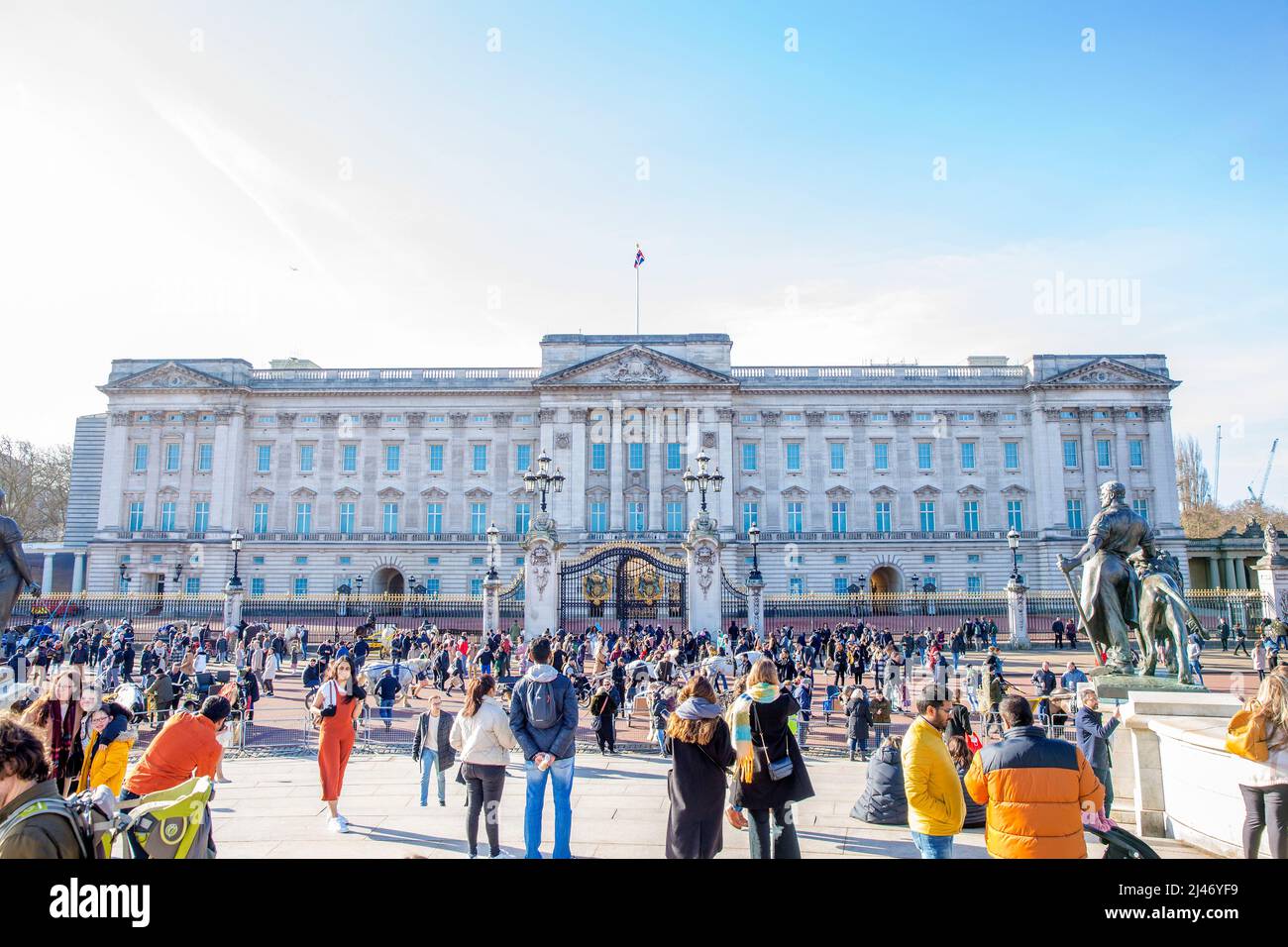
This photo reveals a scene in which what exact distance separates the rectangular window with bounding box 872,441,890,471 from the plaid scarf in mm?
53387

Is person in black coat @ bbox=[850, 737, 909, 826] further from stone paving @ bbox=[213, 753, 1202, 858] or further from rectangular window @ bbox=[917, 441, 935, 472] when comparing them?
rectangular window @ bbox=[917, 441, 935, 472]

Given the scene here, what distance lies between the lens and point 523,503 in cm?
5772

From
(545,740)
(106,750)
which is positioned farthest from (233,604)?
(545,740)

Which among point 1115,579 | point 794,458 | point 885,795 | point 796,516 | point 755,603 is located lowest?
point 885,795

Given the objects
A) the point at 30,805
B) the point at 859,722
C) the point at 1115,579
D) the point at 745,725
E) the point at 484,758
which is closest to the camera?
the point at 30,805

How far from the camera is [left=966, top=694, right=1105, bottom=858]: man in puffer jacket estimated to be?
16.7ft

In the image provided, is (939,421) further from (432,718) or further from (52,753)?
(52,753)

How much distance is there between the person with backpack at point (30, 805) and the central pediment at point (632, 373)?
173ft

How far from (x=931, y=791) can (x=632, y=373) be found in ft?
170

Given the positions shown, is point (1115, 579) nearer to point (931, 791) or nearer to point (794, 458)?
point (931, 791)

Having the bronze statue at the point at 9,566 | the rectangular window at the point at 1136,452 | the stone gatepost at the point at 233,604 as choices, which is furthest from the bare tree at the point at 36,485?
the rectangular window at the point at 1136,452

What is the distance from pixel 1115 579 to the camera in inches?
464
